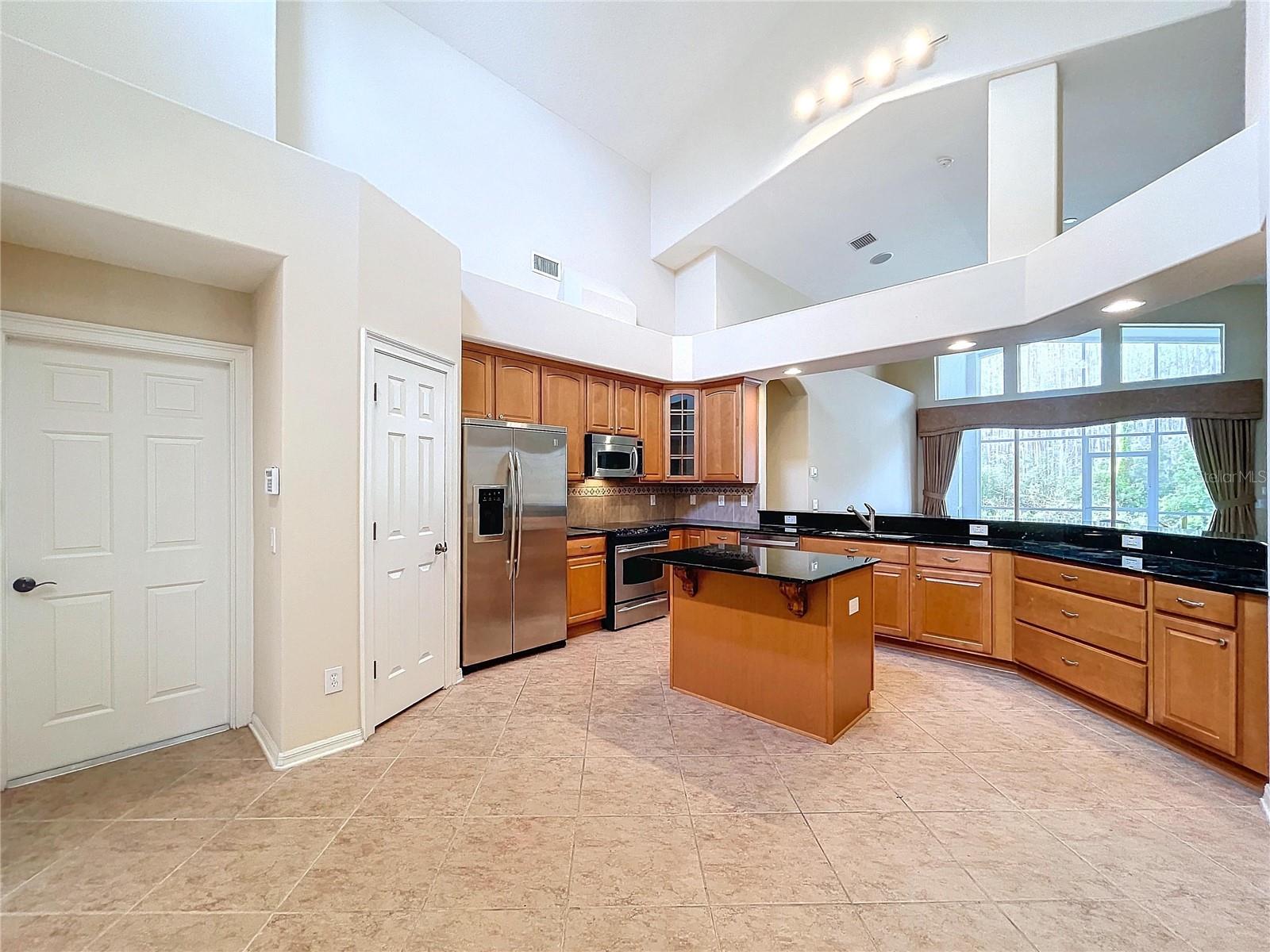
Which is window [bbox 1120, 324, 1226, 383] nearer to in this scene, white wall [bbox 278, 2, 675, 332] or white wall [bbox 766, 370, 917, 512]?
white wall [bbox 766, 370, 917, 512]

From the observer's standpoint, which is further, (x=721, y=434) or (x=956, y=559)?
(x=721, y=434)

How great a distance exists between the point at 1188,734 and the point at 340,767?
4.03 m

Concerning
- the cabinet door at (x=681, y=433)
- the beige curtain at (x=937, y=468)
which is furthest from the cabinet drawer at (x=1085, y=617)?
the beige curtain at (x=937, y=468)

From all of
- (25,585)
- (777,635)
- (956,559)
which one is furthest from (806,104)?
(25,585)

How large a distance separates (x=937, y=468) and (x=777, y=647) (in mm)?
8580

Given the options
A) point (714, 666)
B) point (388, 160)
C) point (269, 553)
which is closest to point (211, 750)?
point (269, 553)

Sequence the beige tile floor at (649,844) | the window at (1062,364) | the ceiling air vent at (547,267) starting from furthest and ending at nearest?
the window at (1062,364) → the ceiling air vent at (547,267) → the beige tile floor at (649,844)

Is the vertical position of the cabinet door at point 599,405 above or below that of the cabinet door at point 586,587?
above

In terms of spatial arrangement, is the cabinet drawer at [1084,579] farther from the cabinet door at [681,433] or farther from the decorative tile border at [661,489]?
the cabinet door at [681,433]

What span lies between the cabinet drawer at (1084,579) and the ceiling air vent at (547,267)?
4582 mm

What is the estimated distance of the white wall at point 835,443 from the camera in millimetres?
6840

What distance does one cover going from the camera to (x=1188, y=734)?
99.4 inches

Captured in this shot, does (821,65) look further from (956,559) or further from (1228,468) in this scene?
(1228,468)

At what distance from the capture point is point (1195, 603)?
8.28 ft
